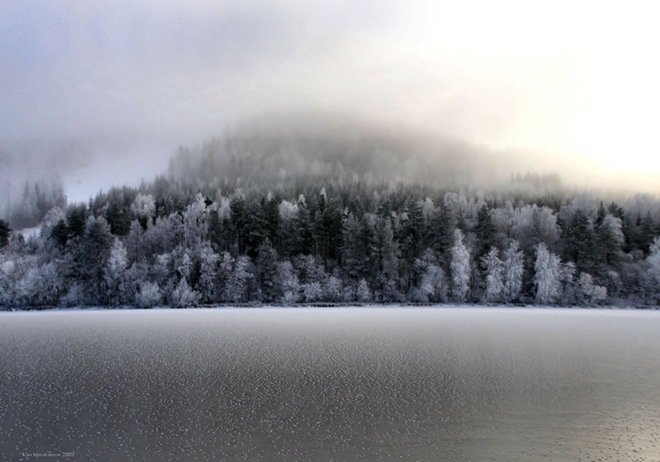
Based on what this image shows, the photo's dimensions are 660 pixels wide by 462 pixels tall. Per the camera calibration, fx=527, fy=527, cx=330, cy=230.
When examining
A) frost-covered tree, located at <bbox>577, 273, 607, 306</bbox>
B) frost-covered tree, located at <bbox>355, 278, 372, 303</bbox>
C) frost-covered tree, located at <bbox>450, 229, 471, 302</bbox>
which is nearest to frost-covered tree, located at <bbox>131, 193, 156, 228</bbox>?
frost-covered tree, located at <bbox>355, 278, 372, 303</bbox>

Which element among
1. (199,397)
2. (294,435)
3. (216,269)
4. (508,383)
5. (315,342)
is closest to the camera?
(294,435)

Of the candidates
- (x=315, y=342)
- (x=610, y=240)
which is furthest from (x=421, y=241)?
(x=315, y=342)

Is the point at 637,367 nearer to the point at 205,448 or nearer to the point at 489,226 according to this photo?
the point at 205,448

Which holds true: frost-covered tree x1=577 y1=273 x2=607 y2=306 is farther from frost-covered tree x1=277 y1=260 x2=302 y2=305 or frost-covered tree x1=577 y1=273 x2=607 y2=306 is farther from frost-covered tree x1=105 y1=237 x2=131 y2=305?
frost-covered tree x1=105 y1=237 x2=131 y2=305

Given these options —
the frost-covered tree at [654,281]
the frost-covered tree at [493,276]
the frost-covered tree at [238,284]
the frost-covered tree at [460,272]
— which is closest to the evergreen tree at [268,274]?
the frost-covered tree at [238,284]

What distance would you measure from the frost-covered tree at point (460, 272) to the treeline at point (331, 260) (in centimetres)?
20

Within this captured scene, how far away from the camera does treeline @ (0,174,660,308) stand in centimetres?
9906

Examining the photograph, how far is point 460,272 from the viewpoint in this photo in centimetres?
9844

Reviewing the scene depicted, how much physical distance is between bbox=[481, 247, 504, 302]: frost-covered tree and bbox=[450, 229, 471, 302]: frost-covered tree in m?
3.79

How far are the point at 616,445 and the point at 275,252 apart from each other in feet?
293

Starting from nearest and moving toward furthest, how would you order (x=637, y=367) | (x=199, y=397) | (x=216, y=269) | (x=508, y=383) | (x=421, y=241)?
(x=199, y=397)
(x=508, y=383)
(x=637, y=367)
(x=216, y=269)
(x=421, y=241)

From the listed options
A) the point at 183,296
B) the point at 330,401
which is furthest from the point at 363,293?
the point at 330,401

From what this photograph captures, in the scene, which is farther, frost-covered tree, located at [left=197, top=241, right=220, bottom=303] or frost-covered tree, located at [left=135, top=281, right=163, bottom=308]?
frost-covered tree, located at [left=197, top=241, right=220, bottom=303]

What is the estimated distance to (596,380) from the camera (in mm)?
25312
